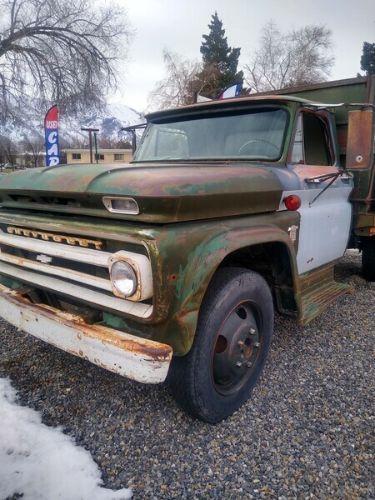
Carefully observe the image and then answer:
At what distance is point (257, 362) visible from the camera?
2.70 metres

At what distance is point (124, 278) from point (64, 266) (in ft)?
1.85

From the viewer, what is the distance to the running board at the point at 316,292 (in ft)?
10.1

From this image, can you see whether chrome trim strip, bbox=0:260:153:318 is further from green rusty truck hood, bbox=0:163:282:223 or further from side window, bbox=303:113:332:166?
side window, bbox=303:113:332:166

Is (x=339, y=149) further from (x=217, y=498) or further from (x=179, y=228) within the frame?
(x=217, y=498)

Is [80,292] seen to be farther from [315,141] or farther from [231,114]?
[315,141]

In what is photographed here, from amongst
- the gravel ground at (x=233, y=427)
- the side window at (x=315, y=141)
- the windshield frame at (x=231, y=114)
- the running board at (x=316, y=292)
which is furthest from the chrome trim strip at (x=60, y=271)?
the side window at (x=315, y=141)

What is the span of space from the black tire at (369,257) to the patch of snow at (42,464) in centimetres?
400

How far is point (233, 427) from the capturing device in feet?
7.91

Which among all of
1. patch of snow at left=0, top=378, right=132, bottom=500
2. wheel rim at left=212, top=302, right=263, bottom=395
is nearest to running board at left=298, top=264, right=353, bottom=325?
wheel rim at left=212, top=302, right=263, bottom=395

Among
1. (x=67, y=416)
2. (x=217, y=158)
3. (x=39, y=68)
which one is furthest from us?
(x=39, y=68)

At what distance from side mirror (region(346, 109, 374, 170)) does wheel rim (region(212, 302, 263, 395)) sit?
4.31ft

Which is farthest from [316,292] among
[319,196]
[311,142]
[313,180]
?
[311,142]

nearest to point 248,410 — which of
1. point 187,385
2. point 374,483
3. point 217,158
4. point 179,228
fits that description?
point 187,385

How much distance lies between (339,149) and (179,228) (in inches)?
101
